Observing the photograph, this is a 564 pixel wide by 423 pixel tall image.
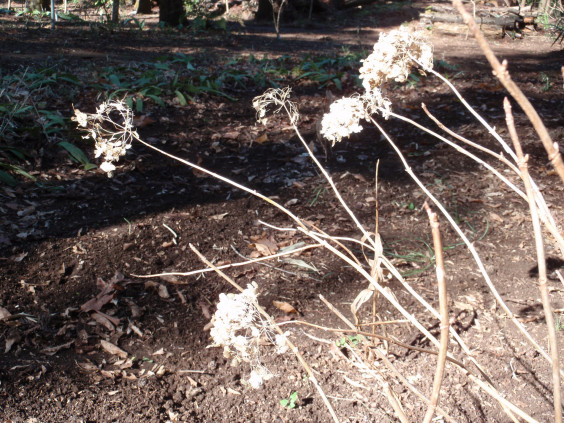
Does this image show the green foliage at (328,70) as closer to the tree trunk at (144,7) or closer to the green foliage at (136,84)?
the green foliage at (136,84)

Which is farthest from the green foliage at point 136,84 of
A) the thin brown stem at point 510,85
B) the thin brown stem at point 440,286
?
the thin brown stem at point 510,85

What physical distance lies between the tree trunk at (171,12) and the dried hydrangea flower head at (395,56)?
9779 millimetres

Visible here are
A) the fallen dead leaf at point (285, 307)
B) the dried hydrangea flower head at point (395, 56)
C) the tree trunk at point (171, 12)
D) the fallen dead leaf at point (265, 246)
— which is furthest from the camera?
the tree trunk at point (171, 12)

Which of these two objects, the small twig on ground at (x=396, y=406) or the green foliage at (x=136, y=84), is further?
the green foliage at (x=136, y=84)

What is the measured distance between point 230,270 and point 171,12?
8854mm

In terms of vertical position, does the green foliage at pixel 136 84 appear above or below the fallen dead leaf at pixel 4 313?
above

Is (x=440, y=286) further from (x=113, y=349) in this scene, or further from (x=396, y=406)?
(x=113, y=349)

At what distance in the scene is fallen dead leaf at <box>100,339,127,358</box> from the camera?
212cm

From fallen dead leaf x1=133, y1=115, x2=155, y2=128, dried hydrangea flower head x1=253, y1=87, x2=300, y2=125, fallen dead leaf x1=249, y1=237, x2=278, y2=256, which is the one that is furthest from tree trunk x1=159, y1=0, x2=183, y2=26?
dried hydrangea flower head x1=253, y1=87, x2=300, y2=125

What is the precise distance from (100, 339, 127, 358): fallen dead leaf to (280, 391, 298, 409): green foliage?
0.68 metres

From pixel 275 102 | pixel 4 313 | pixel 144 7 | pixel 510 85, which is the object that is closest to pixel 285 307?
pixel 275 102

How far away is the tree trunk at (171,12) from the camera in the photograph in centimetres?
1016

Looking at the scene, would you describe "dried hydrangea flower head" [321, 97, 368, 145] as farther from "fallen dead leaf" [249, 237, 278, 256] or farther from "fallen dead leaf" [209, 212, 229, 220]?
"fallen dead leaf" [209, 212, 229, 220]

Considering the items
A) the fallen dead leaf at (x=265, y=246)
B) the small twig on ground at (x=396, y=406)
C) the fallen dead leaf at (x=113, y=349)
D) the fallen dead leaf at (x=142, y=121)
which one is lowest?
the fallen dead leaf at (x=113, y=349)
